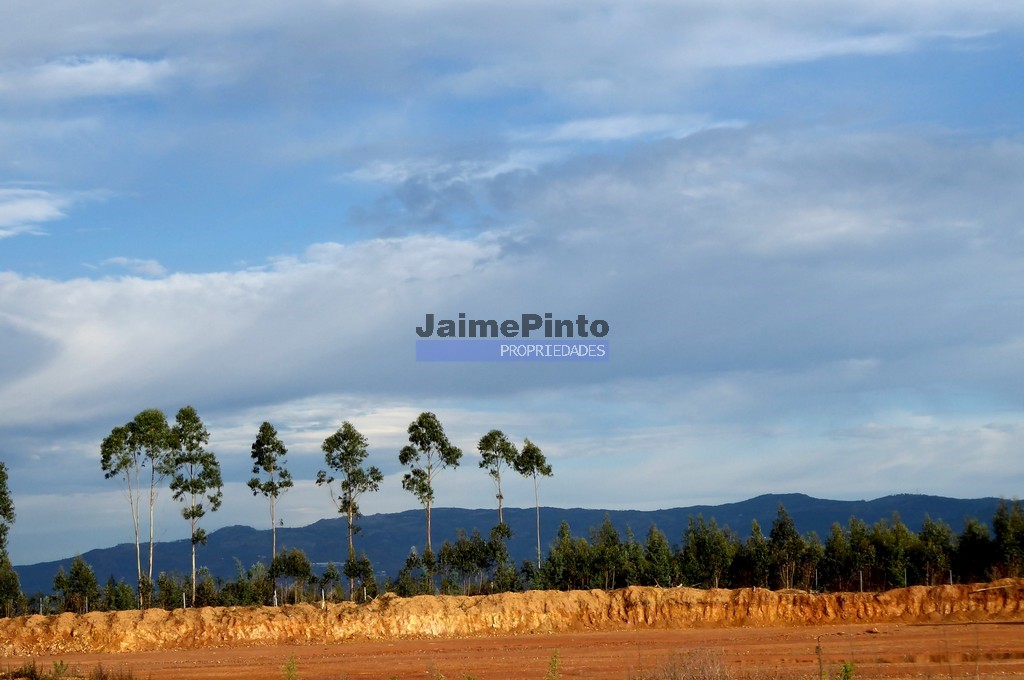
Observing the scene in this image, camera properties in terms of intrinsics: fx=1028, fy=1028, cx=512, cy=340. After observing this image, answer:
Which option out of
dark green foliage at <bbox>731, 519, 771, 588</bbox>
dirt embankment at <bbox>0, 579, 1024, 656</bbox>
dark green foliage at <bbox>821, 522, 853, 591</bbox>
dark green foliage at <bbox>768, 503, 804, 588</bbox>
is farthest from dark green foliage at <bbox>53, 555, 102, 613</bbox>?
dark green foliage at <bbox>821, 522, 853, 591</bbox>

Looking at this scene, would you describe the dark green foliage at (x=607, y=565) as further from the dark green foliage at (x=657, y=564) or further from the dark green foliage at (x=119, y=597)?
the dark green foliage at (x=119, y=597)

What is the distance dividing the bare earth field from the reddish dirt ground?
6.6 inches

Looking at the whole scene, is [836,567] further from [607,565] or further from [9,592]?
[9,592]

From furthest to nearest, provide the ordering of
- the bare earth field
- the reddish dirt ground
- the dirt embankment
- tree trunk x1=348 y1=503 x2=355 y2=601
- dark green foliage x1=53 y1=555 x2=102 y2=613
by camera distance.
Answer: dark green foliage x1=53 y1=555 x2=102 y2=613 < tree trunk x1=348 y1=503 x2=355 y2=601 < the dirt embankment < the bare earth field < the reddish dirt ground

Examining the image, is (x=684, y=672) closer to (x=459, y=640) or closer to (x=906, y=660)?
(x=906, y=660)

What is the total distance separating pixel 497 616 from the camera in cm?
5375

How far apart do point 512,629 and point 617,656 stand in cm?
1461

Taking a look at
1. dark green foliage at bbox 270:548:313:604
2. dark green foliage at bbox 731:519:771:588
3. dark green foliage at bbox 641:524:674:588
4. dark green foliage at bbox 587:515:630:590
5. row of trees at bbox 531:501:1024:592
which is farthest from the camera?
dark green foliage at bbox 731:519:771:588

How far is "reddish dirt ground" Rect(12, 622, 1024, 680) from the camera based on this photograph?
34.0 metres

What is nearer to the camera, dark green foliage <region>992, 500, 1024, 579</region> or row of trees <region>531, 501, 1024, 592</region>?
dark green foliage <region>992, 500, 1024, 579</region>

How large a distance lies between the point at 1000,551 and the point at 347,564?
42.8 metres

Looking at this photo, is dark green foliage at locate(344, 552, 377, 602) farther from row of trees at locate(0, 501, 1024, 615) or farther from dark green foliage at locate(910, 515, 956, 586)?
dark green foliage at locate(910, 515, 956, 586)

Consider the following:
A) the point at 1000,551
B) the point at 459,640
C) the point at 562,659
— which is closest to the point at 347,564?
the point at 459,640

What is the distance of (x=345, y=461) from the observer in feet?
227
